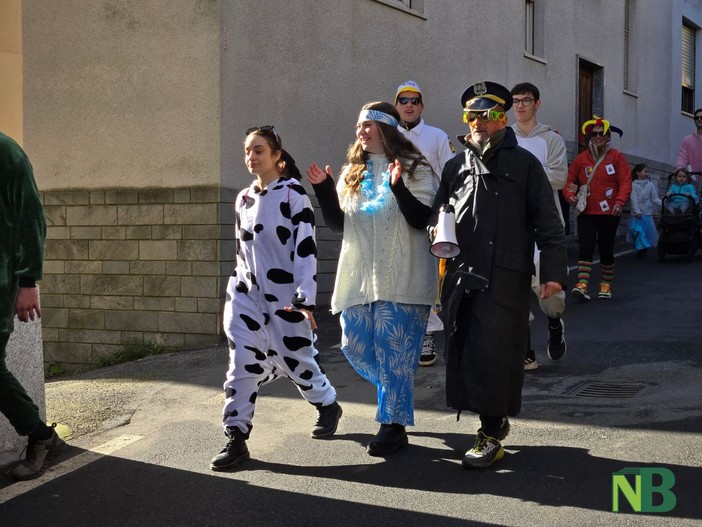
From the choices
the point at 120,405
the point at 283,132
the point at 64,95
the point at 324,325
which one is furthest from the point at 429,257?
the point at 64,95

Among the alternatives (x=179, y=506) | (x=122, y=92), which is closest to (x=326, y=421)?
(x=179, y=506)

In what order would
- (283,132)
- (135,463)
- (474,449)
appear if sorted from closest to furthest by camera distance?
(474,449), (135,463), (283,132)

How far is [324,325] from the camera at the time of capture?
422 inches

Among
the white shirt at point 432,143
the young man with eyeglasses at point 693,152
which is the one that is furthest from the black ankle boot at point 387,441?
the young man with eyeglasses at point 693,152

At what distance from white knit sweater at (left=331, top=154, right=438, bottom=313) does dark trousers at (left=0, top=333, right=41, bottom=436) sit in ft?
5.63

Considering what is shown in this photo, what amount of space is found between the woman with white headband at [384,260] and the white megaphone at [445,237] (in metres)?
0.33

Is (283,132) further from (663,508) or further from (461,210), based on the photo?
(663,508)

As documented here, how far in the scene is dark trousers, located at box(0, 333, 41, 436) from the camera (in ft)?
16.5

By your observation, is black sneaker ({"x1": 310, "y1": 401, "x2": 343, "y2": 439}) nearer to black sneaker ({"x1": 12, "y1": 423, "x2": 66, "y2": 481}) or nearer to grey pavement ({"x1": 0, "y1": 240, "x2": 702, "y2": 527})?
grey pavement ({"x1": 0, "y1": 240, "x2": 702, "y2": 527})

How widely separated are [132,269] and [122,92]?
1958 mm

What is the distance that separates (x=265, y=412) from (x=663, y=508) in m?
3.02

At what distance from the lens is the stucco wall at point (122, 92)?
10.4 metres

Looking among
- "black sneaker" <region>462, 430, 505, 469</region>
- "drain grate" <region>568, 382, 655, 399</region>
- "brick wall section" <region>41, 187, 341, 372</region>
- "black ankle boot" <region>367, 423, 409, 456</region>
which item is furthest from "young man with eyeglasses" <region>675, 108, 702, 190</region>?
"black sneaker" <region>462, 430, 505, 469</region>

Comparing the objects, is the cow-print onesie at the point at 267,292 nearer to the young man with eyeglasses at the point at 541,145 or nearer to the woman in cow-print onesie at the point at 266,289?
the woman in cow-print onesie at the point at 266,289
